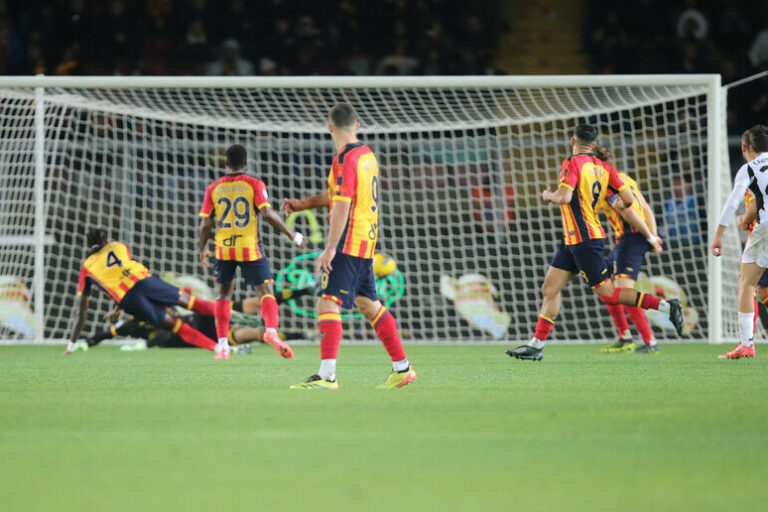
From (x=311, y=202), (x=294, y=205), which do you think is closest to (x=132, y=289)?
(x=294, y=205)

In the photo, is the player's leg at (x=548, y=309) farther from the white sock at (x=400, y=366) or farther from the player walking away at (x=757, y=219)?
the white sock at (x=400, y=366)

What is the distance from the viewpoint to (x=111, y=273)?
33.3 feet

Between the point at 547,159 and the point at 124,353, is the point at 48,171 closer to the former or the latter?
the point at 124,353

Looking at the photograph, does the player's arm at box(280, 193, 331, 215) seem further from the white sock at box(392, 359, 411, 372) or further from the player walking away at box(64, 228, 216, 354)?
the player walking away at box(64, 228, 216, 354)

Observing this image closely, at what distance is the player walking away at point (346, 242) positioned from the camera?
6199 mm

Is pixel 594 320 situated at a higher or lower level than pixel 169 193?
lower

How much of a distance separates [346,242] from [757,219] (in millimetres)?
3969

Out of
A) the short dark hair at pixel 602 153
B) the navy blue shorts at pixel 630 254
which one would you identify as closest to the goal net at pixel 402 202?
the navy blue shorts at pixel 630 254

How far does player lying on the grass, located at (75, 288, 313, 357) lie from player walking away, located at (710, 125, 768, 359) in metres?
4.27

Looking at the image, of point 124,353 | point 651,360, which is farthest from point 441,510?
point 124,353

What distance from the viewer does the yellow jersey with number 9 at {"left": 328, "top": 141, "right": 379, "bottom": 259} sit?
244 inches

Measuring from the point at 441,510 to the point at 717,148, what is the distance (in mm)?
9286

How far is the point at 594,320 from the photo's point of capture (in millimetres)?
12695

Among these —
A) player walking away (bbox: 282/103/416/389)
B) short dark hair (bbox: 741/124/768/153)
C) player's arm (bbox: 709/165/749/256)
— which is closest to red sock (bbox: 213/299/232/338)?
player walking away (bbox: 282/103/416/389)
